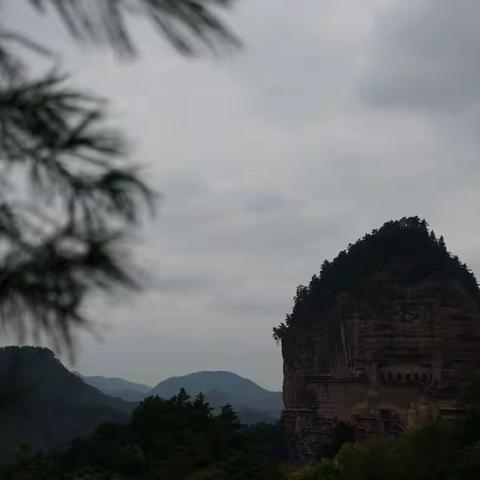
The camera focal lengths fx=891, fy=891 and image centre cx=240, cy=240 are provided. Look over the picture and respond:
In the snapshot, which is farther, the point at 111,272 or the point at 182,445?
the point at 182,445

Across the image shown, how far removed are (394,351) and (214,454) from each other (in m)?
10.4

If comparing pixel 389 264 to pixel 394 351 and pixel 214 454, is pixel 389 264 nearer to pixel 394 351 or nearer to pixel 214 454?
pixel 394 351

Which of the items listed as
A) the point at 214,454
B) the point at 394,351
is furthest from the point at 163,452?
the point at 394,351

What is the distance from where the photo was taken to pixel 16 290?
2.36 meters

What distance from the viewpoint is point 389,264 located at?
117 ft

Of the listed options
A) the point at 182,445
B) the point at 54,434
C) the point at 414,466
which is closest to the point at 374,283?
the point at 182,445

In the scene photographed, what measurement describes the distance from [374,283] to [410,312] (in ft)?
6.56

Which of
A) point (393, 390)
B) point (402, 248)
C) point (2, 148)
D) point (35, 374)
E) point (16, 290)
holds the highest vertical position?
point (402, 248)

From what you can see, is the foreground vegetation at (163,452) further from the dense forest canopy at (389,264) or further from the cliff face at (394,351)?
the dense forest canopy at (389,264)

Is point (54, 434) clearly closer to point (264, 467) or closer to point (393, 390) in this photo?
point (393, 390)

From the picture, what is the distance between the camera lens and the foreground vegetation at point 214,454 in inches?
688

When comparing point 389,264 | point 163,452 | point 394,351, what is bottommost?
point 163,452

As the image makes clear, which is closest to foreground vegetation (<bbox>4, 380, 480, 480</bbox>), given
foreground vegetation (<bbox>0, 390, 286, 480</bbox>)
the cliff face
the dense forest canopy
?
foreground vegetation (<bbox>0, 390, 286, 480</bbox>)

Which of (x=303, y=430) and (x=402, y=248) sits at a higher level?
(x=402, y=248)
